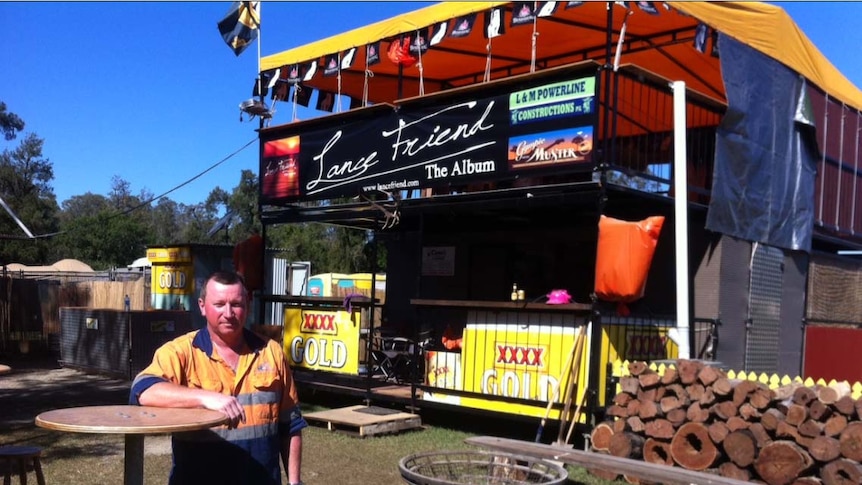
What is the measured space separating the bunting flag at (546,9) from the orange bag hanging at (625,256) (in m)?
2.49

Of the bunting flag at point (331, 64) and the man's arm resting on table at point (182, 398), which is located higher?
the bunting flag at point (331, 64)

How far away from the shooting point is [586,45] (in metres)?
12.3

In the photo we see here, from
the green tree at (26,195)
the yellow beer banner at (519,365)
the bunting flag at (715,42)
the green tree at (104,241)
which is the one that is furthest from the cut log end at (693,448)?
the green tree at (104,241)

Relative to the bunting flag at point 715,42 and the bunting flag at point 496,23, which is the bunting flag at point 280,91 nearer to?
the bunting flag at point 496,23

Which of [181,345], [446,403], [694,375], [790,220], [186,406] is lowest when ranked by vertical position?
[446,403]

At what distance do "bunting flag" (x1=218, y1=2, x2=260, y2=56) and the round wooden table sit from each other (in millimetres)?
10393

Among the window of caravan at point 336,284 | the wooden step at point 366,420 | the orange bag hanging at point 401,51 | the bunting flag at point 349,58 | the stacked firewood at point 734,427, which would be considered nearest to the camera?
the stacked firewood at point 734,427

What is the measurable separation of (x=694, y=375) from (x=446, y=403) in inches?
127

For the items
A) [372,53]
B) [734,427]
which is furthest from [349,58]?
[734,427]

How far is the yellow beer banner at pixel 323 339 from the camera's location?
10758mm

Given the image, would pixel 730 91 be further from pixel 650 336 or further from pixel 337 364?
pixel 337 364

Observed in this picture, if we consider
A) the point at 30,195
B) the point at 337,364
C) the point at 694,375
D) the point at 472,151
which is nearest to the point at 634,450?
the point at 694,375

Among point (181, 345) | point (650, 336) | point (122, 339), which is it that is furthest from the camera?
point (122, 339)

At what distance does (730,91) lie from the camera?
366 inches
